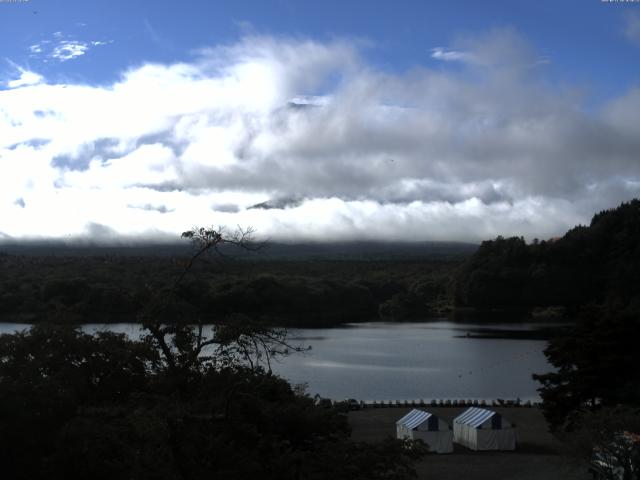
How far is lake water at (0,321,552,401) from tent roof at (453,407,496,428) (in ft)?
25.7

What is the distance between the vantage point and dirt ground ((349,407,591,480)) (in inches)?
640

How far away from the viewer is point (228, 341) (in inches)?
265

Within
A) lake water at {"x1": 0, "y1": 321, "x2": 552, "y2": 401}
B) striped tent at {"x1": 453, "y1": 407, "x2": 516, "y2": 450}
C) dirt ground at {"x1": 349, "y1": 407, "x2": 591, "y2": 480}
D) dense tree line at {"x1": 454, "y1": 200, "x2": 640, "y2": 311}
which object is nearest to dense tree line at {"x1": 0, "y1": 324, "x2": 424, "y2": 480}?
dirt ground at {"x1": 349, "y1": 407, "x2": 591, "y2": 480}

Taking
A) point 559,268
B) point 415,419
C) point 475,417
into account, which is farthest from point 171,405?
point 559,268

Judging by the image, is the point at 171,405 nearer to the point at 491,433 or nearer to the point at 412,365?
the point at 491,433

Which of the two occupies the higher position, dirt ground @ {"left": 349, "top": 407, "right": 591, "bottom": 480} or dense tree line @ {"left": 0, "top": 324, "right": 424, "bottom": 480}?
dense tree line @ {"left": 0, "top": 324, "right": 424, "bottom": 480}

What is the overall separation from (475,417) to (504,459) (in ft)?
5.42

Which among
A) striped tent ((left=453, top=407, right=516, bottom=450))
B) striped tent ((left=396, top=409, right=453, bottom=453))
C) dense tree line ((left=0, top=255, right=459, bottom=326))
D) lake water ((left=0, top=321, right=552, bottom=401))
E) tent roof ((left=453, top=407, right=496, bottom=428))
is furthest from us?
lake water ((left=0, top=321, right=552, bottom=401))

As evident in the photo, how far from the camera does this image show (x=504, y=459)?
18.1 m

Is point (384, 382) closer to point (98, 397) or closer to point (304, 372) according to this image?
point (304, 372)

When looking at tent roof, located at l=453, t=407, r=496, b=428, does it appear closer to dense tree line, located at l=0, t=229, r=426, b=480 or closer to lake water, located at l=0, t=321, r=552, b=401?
lake water, located at l=0, t=321, r=552, b=401

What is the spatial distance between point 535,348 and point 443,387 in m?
12.5

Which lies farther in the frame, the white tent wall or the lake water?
the lake water

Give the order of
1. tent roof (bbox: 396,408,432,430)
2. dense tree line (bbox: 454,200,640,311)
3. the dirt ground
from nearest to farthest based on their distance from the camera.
Answer: the dirt ground → tent roof (bbox: 396,408,432,430) → dense tree line (bbox: 454,200,640,311)
